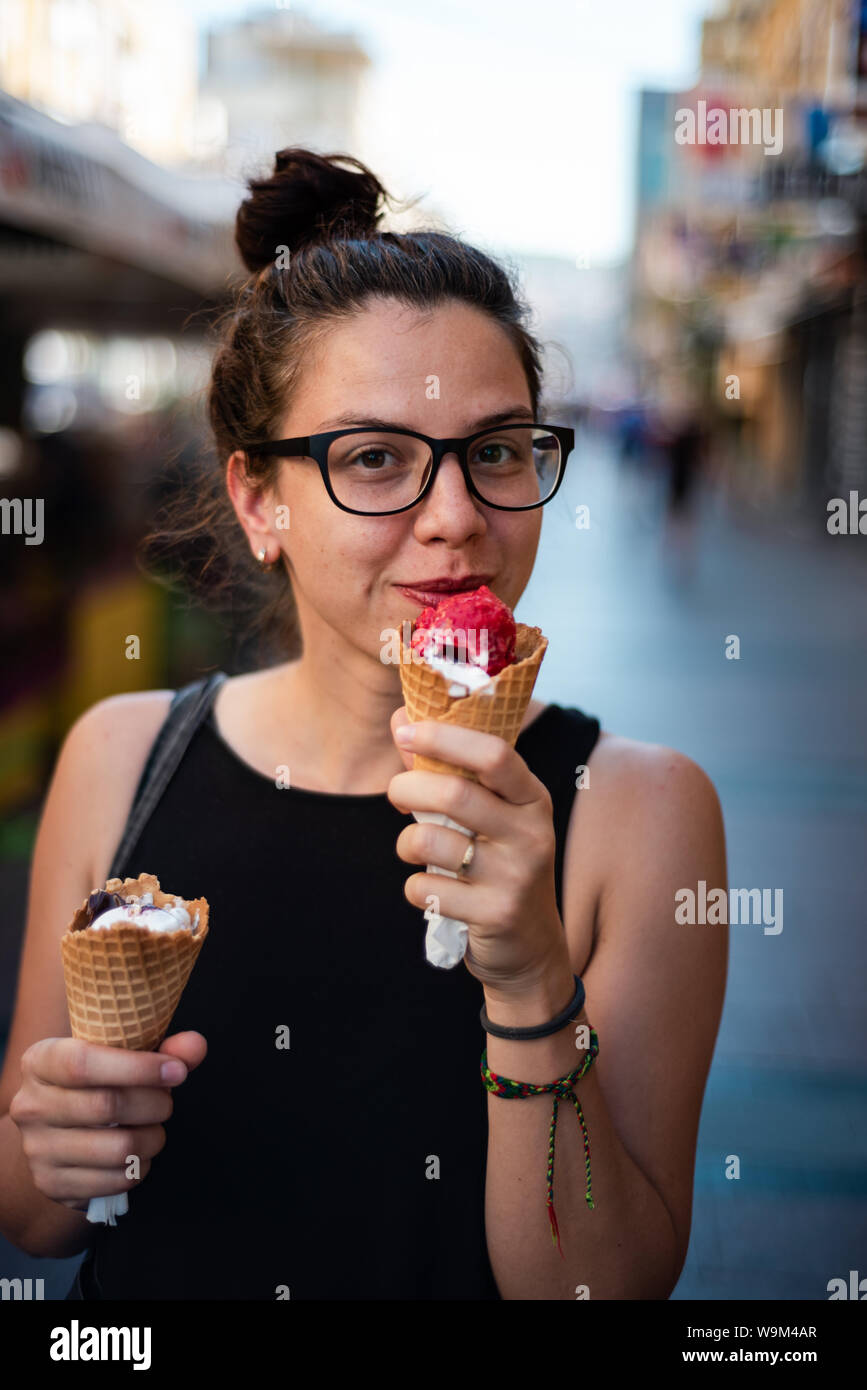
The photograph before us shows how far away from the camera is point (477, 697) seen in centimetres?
155

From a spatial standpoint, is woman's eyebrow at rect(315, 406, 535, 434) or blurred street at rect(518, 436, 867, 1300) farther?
blurred street at rect(518, 436, 867, 1300)

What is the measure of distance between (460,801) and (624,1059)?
712 mm

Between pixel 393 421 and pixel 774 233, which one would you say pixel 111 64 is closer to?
pixel 774 233

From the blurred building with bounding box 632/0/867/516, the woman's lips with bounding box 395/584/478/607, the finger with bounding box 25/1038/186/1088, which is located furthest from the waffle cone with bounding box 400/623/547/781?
the blurred building with bounding box 632/0/867/516

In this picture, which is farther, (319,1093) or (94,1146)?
(319,1093)

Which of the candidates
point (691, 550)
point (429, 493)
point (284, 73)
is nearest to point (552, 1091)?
point (429, 493)

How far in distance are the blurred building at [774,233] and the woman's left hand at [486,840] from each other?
251 centimetres

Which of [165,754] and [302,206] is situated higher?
[302,206]

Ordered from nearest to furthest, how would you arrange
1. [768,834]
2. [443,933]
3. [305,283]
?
[443,933]
[305,283]
[768,834]

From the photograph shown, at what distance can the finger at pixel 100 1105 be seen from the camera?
149 cm

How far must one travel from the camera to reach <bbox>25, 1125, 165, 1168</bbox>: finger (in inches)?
59.2

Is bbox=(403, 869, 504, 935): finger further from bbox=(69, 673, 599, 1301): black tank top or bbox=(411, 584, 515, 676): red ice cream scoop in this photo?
bbox=(69, 673, 599, 1301): black tank top

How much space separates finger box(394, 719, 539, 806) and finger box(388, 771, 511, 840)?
0.02 meters

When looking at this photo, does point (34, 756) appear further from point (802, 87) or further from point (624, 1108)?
point (802, 87)
